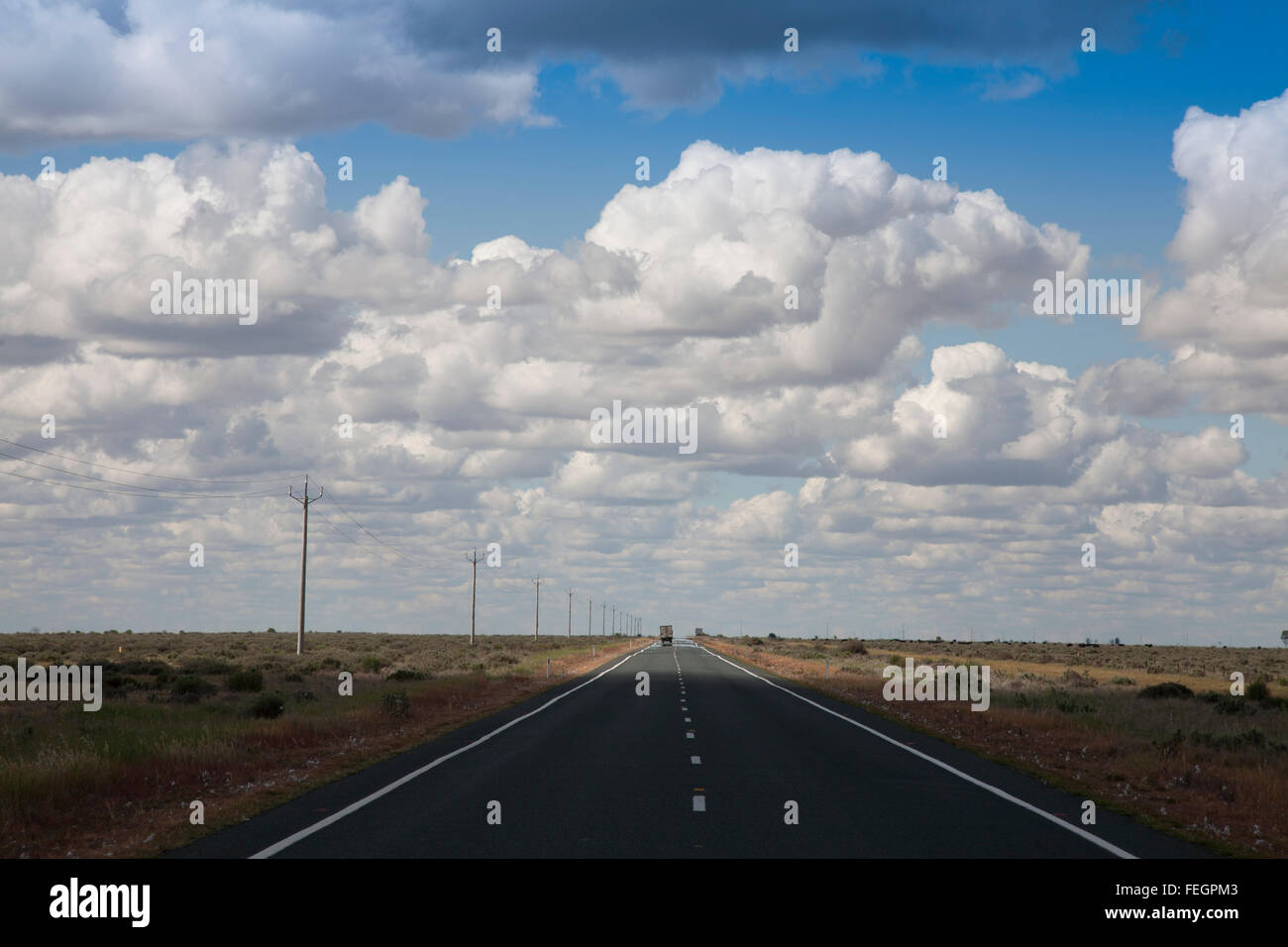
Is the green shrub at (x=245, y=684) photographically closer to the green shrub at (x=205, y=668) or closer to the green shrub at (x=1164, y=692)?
the green shrub at (x=205, y=668)

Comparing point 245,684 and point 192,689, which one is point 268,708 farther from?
point 245,684

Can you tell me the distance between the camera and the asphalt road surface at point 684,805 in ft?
42.6

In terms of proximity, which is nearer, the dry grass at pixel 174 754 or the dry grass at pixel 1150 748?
the dry grass at pixel 174 754

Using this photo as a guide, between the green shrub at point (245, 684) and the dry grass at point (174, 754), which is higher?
the dry grass at point (174, 754)

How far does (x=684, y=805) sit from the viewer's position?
1614 centimetres

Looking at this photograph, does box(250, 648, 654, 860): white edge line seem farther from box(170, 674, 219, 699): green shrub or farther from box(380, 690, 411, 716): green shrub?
box(170, 674, 219, 699): green shrub

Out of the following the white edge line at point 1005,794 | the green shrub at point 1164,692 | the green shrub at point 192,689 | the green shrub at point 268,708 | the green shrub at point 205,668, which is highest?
the white edge line at point 1005,794

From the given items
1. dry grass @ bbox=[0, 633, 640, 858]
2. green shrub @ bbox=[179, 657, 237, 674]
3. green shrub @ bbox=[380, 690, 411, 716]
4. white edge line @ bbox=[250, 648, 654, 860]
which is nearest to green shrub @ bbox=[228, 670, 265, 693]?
dry grass @ bbox=[0, 633, 640, 858]

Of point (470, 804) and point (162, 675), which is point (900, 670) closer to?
point (162, 675)

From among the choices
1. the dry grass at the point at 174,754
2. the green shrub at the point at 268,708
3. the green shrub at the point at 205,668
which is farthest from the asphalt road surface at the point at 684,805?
the green shrub at the point at 205,668

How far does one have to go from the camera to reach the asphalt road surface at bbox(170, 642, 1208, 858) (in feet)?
42.6

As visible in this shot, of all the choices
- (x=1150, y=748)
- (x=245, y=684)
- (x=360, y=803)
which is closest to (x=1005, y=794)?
(x=360, y=803)

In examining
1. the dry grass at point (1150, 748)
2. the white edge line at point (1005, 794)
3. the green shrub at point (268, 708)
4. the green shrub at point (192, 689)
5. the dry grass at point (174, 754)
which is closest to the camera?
the white edge line at point (1005, 794)

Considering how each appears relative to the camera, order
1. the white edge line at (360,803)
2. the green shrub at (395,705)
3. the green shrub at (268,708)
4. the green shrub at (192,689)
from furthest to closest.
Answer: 1. the green shrub at (192,689)
2. the green shrub at (395,705)
3. the green shrub at (268,708)
4. the white edge line at (360,803)
